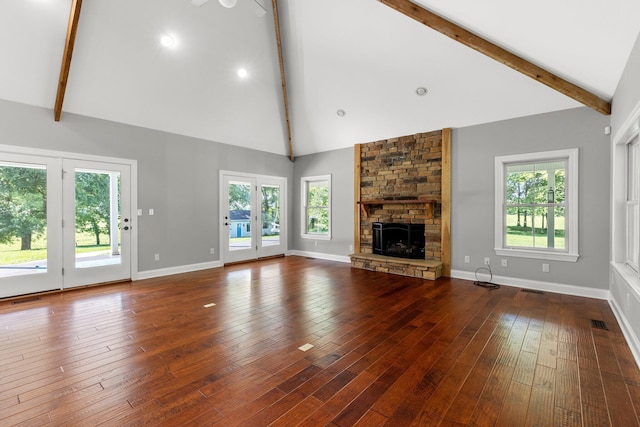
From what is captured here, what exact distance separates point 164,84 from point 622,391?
246 inches

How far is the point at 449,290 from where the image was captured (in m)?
4.48

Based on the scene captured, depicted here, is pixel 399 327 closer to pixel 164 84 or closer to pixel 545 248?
pixel 545 248

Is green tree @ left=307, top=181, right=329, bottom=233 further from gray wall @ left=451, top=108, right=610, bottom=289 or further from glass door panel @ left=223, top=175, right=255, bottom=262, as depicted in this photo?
gray wall @ left=451, top=108, right=610, bottom=289

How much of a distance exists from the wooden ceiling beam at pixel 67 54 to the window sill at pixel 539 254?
6.56m

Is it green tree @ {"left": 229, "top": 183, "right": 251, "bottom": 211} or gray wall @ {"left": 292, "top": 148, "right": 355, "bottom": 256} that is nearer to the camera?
green tree @ {"left": 229, "top": 183, "right": 251, "bottom": 211}

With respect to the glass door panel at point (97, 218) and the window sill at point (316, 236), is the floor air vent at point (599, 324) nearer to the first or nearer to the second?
the window sill at point (316, 236)

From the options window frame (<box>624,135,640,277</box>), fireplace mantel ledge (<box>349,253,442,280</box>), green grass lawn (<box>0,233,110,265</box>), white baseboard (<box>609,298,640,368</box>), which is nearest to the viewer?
white baseboard (<box>609,298,640,368</box>)

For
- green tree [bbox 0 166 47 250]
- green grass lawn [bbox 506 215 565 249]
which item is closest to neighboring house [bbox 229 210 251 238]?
green tree [bbox 0 166 47 250]

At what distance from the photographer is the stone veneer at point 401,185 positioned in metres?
5.55

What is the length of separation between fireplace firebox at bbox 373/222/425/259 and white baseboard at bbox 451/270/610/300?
0.84 metres

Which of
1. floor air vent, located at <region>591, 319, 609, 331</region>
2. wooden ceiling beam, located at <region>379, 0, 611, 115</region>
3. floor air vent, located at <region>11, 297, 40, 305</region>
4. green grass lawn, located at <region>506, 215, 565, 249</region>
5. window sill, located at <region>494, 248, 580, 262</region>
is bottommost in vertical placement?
floor air vent, located at <region>11, 297, 40, 305</region>

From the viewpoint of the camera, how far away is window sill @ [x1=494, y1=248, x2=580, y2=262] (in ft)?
14.0

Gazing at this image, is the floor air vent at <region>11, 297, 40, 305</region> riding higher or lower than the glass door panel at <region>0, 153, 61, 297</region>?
lower

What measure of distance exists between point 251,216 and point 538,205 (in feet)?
18.0
